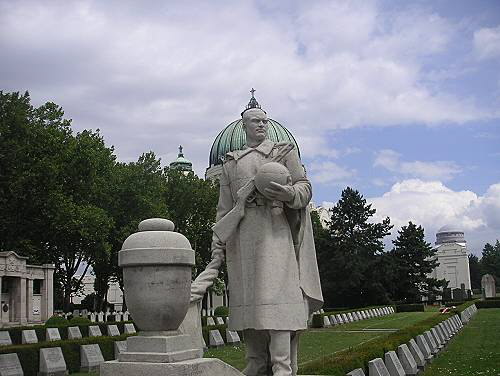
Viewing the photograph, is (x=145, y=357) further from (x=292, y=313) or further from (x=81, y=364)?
(x=81, y=364)

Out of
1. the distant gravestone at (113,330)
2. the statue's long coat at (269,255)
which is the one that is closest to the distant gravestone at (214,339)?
the distant gravestone at (113,330)

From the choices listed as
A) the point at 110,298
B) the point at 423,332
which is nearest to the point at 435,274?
the point at 110,298

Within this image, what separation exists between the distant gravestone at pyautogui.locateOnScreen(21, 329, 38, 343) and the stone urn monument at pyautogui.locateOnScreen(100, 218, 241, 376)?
1525 cm

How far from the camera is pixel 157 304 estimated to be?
511 cm

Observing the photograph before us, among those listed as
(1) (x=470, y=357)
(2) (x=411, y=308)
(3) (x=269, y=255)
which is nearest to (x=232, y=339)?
(1) (x=470, y=357)

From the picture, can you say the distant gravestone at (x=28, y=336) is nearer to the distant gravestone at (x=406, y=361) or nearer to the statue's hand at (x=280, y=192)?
the distant gravestone at (x=406, y=361)

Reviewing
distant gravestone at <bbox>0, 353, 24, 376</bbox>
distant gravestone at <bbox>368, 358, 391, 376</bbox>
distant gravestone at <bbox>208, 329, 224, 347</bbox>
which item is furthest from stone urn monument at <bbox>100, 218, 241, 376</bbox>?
distant gravestone at <bbox>208, 329, 224, 347</bbox>

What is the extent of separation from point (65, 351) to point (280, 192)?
36.2 feet

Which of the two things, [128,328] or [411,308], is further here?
[411,308]

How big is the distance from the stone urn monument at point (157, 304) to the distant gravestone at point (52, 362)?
31.9ft

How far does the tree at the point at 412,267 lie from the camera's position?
192 ft

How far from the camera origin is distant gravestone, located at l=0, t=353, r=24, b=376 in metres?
13.1

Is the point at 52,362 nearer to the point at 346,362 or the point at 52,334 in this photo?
the point at 52,334

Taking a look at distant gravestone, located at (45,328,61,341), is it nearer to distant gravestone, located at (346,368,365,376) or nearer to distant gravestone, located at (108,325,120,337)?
distant gravestone, located at (108,325,120,337)
